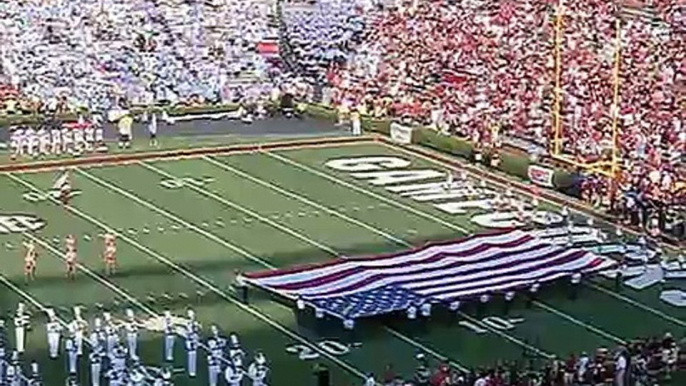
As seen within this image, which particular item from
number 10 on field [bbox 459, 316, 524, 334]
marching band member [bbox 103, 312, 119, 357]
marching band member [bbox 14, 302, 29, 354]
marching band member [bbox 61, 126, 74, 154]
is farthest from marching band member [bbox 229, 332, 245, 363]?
marching band member [bbox 61, 126, 74, 154]

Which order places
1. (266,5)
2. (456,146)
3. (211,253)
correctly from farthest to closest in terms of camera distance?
(266,5), (456,146), (211,253)

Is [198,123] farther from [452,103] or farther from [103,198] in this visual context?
[103,198]

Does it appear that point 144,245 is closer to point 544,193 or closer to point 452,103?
point 544,193

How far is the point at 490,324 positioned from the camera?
23297 mm

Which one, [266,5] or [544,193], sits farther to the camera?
[266,5]

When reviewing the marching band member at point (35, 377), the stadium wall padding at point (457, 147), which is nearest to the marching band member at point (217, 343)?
the marching band member at point (35, 377)

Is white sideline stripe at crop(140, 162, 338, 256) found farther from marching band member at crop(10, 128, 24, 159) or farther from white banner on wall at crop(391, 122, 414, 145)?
white banner on wall at crop(391, 122, 414, 145)

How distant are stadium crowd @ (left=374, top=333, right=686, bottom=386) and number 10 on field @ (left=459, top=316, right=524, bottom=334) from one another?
1576mm

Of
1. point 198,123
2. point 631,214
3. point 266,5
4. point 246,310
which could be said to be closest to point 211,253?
point 246,310

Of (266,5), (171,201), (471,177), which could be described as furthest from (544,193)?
(266,5)

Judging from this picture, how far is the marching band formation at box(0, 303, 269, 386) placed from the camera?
2064 centimetres

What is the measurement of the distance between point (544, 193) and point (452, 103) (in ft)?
26.5

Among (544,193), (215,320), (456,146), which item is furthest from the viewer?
(456,146)

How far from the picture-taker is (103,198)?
3059 cm
